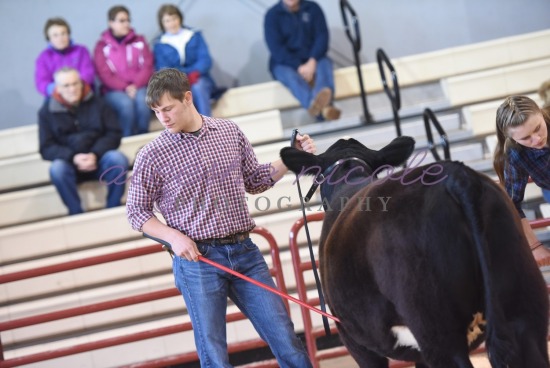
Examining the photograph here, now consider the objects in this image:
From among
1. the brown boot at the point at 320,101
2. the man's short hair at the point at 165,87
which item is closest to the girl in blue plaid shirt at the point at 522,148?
the man's short hair at the point at 165,87

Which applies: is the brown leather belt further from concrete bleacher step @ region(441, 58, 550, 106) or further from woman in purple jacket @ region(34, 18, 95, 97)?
concrete bleacher step @ region(441, 58, 550, 106)

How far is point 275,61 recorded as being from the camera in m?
7.59

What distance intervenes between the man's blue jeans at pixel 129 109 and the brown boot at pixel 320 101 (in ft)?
4.94

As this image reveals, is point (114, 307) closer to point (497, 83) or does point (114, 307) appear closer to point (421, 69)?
point (421, 69)

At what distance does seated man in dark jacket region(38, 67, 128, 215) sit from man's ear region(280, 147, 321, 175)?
3.29m

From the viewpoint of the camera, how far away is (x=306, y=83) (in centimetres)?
738

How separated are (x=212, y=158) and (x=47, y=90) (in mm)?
4179

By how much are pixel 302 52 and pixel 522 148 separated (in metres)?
4.19

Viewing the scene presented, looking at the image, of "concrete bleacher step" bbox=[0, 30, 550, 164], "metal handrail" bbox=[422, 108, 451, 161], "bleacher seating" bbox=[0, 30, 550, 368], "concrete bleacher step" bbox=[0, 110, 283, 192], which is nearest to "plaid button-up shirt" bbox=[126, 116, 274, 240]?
"bleacher seating" bbox=[0, 30, 550, 368]

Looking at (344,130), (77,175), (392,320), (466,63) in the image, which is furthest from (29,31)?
(392,320)

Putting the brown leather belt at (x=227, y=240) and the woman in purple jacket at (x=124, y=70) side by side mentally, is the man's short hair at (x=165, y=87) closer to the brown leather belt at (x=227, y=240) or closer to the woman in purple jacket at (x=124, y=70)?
the brown leather belt at (x=227, y=240)

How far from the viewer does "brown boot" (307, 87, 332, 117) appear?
7145 millimetres

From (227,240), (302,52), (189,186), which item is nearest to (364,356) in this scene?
(227,240)

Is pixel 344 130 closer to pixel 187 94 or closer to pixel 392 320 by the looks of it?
pixel 187 94
